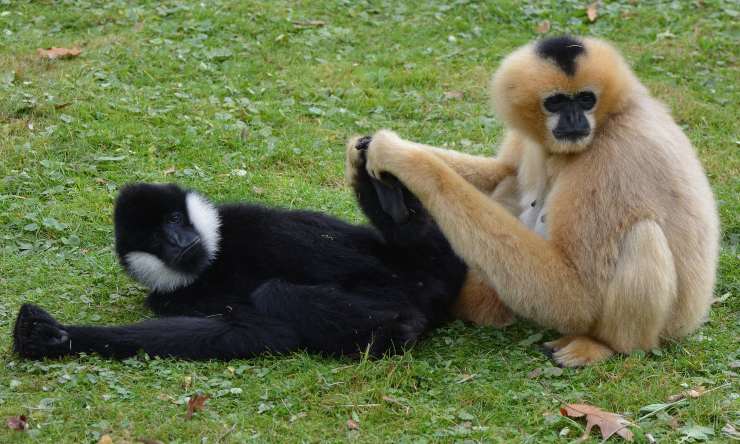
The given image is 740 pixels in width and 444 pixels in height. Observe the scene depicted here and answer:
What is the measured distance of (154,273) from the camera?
18.5 ft

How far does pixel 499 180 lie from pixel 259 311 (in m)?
1.74

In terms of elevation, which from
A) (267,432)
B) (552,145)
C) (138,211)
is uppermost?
(552,145)

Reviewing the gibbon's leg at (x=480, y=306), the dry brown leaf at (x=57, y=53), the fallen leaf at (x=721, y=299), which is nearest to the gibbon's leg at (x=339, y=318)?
the gibbon's leg at (x=480, y=306)

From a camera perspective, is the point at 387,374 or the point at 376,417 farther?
the point at 387,374

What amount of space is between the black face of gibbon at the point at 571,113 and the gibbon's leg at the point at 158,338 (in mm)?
1743

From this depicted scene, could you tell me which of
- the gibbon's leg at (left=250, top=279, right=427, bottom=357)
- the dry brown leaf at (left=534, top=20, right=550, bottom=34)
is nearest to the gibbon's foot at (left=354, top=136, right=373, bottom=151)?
the gibbon's leg at (left=250, top=279, right=427, bottom=357)

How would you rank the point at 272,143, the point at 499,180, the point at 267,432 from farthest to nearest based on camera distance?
1. the point at 272,143
2. the point at 499,180
3. the point at 267,432

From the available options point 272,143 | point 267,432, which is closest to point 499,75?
point 267,432

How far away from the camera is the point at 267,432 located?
443 cm

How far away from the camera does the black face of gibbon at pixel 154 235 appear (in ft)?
18.2

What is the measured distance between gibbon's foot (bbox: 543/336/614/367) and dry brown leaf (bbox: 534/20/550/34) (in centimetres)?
533

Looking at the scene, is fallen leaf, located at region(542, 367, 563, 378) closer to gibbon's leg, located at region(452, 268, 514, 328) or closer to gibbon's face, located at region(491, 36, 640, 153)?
gibbon's leg, located at region(452, 268, 514, 328)

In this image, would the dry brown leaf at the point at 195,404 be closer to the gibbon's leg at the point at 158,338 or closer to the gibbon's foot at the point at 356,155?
the gibbon's leg at the point at 158,338

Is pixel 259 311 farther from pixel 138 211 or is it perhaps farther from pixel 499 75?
pixel 499 75
